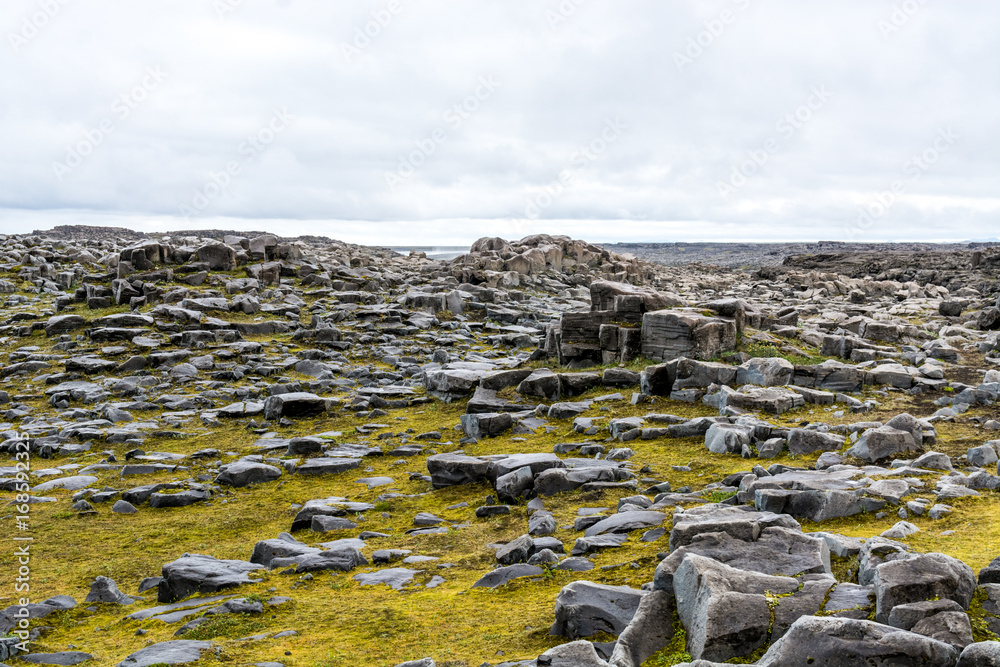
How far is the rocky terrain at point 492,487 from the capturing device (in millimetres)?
5418

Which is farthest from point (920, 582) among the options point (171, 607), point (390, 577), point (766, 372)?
point (766, 372)

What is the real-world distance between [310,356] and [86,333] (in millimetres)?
6844

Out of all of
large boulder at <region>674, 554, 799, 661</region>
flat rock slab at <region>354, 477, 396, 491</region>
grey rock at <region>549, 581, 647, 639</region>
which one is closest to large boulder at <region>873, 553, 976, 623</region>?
large boulder at <region>674, 554, 799, 661</region>

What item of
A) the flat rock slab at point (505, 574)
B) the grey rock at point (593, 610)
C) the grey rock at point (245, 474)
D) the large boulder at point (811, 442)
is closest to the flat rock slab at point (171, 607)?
the flat rock slab at point (505, 574)

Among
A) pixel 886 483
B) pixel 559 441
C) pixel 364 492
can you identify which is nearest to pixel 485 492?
pixel 364 492

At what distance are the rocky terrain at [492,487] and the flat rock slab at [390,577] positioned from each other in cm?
5

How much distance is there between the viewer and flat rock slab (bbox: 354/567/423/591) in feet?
24.6

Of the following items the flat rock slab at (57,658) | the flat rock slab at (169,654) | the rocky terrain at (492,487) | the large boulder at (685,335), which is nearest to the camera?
the rocky terrain at (492,487)

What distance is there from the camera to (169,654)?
18.8ft

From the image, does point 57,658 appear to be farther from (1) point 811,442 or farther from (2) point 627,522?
(1) point 811,442

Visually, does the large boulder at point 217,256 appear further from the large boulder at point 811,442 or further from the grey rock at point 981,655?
the grey rock at point 981,655

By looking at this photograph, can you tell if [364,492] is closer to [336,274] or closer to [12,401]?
[12,401]

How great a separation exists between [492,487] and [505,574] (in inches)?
139

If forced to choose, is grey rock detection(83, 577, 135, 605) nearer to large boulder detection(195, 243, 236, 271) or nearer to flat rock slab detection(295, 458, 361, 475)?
flat rock slab detection(295, 458, 361, 475)
